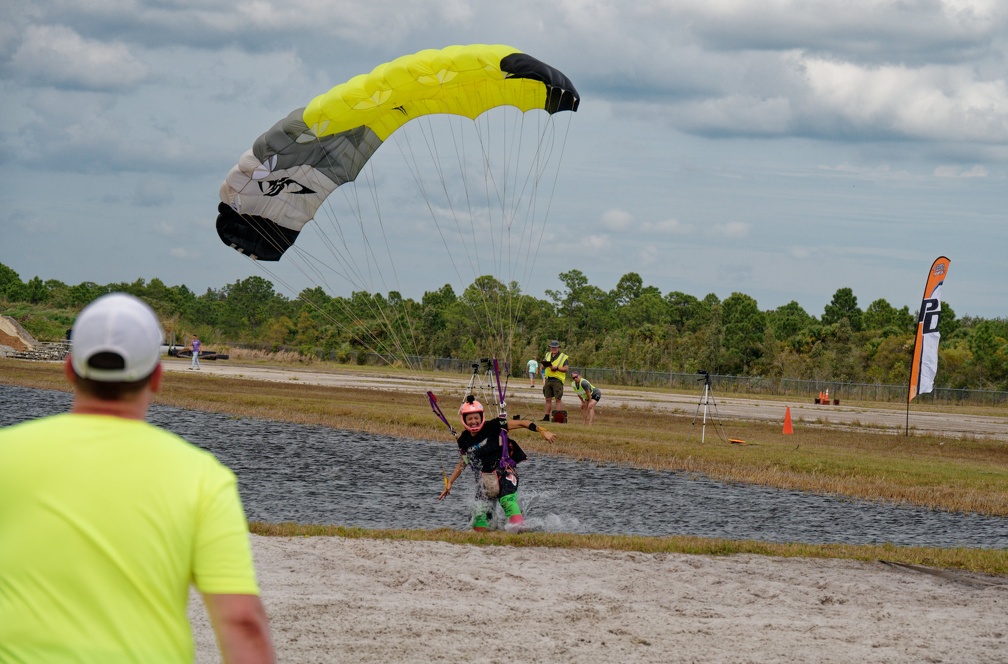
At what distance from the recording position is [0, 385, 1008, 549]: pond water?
47.8 feet

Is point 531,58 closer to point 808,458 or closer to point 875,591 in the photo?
point 875,591

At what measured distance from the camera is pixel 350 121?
1619cm

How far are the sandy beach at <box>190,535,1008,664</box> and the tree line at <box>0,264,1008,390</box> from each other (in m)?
36.2

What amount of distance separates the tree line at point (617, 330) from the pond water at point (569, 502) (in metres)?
26.9

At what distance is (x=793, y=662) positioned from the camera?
7.95 m

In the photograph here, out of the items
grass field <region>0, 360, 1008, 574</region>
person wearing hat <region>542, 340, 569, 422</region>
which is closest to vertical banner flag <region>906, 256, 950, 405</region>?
grass field <region>0, 360, 1008, 574</region>

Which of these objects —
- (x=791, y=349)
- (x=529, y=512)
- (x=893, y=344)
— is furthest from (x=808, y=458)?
(x=791, y=349)

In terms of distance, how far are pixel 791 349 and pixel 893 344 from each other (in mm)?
12605

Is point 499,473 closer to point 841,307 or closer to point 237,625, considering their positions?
point 237,625

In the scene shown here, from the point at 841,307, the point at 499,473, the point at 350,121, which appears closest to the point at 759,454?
the point at 499,473

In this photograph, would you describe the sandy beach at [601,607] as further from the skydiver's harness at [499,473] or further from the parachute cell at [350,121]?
the parachute cell at [350,121]

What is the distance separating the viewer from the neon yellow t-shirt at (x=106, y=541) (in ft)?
8.46

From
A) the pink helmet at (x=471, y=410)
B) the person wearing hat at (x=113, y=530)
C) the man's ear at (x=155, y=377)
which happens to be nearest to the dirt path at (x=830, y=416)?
the pink helmet at (x=471, y=410)

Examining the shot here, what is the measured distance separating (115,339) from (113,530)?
47 centimetres
